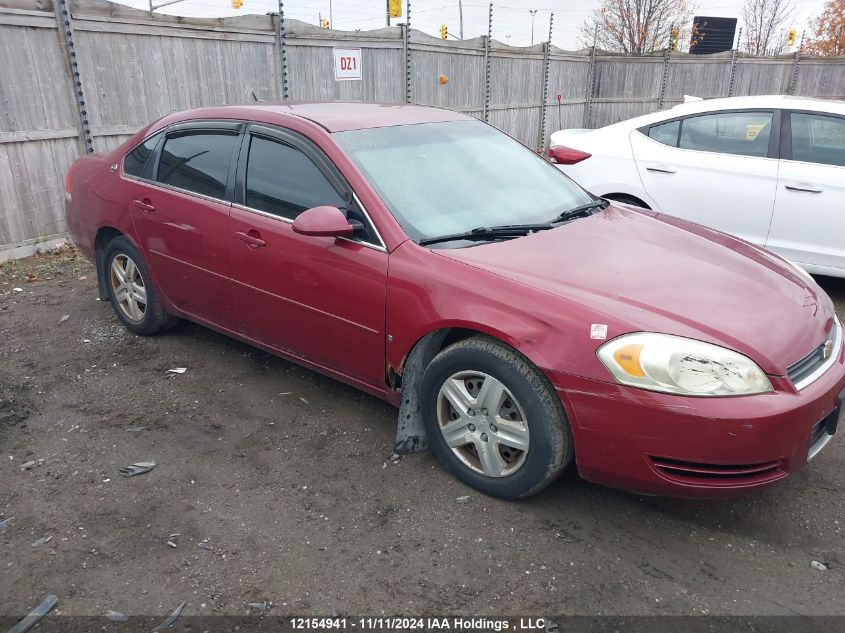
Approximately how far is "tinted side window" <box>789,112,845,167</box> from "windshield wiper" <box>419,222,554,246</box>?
3.48 metres

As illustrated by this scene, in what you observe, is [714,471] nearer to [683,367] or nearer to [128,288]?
[683,367]

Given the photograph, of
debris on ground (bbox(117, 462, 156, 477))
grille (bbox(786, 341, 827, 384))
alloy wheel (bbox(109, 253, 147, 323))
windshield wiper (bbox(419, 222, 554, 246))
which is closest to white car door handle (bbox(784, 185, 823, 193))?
grille (bbox(786, 341, 827, 384))

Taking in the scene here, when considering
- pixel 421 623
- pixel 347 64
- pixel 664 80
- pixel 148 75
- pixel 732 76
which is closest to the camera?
pixel 421 623

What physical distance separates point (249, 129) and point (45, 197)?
458 cm

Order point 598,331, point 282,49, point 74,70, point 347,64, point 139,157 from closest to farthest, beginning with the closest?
point 598,331
point 139,157
point 74,70
point 282,49
point 347,64

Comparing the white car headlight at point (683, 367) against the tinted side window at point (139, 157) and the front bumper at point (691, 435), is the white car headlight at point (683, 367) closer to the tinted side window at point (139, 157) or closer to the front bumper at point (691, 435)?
the front bumper at point (691, 435)

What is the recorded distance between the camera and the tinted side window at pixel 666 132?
6.23m

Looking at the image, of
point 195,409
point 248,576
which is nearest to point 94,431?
point 195,409

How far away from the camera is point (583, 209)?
12.9 ft

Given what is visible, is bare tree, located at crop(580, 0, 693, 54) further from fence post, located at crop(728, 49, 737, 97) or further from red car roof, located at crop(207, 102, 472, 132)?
red car roof, located at crop(207, 102, 472, 132)

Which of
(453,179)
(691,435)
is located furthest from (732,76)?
(691,435)

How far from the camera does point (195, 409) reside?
406 centimetres

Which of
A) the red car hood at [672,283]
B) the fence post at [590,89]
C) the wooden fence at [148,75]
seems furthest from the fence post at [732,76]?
the red car hood at [672,283]

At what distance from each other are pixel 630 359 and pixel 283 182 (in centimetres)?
214
